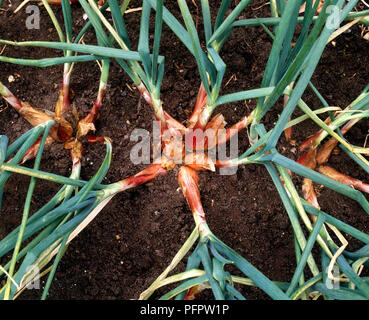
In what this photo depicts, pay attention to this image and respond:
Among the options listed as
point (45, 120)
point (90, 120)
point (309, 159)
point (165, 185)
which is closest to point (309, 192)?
point (309, 159)

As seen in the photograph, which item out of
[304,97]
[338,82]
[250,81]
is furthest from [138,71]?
[338,82]

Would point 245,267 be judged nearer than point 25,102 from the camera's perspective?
Yes

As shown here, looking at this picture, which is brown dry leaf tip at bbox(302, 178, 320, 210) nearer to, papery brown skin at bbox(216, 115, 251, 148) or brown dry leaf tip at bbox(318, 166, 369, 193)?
brown dry leaf tip at bbox(318, 166, 369, 193)

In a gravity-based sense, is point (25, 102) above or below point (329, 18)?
below

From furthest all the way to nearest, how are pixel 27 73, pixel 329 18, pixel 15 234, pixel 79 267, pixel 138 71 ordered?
pixel 27 73
pixel 79 267
pixel 138 71
pixel 15 234
pixel 329 18

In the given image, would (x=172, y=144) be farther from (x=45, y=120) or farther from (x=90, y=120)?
(x=45, y=120)

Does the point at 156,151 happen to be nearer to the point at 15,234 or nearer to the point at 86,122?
the point at 86,122
